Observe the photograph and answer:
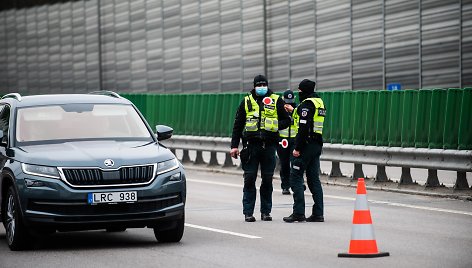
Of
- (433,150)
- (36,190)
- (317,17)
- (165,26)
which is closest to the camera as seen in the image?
(36,190)

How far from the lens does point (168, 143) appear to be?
28109 millimetres

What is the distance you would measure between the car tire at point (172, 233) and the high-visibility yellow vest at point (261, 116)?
2621 mm

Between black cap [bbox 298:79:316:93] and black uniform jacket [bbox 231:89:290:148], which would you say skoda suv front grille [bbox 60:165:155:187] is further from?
black cap [bbox 298:79:316:93]

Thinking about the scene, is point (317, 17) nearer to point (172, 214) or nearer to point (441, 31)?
point (441, 31)

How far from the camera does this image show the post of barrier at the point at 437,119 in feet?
62.8

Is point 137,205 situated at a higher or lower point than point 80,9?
lower

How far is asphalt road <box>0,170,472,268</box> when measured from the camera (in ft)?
35.9

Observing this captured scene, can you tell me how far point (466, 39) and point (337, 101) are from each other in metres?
8.21

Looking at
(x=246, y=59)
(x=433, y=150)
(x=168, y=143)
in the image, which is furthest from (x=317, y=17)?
(x=433, y=150)

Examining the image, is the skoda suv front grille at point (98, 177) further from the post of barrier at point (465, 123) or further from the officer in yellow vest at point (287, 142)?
the post of barrier at point (465, 123)

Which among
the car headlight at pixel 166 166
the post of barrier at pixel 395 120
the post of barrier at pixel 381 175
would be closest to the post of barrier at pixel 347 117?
the post of barrier at pixel 395 120

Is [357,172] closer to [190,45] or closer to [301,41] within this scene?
[301,41]

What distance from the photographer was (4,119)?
13477 millimetres

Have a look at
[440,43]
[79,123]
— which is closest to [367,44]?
[440,43]
